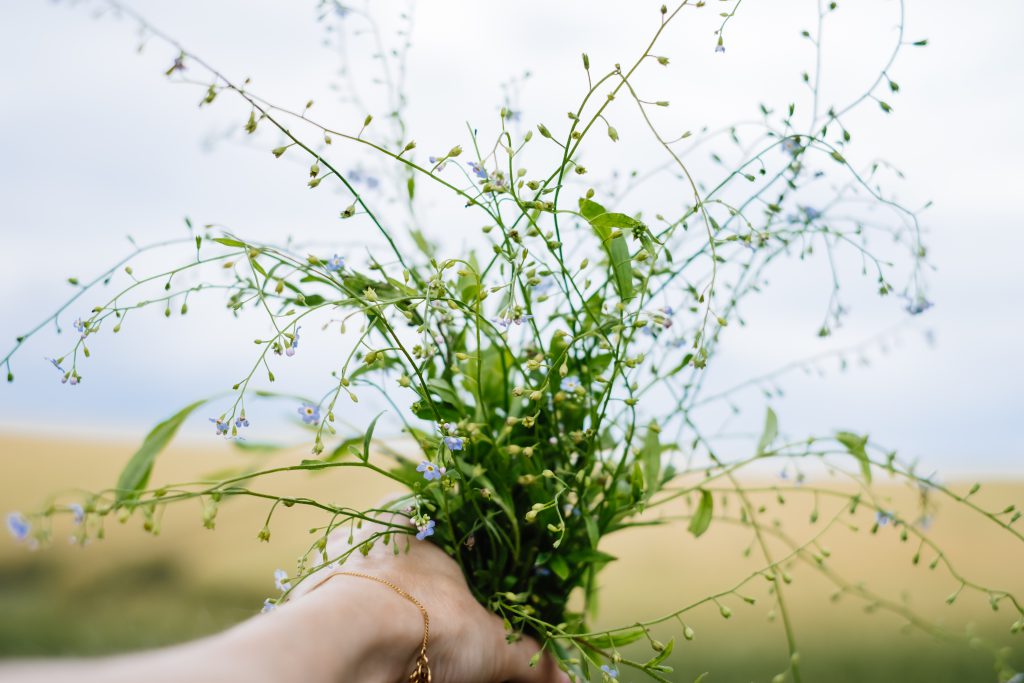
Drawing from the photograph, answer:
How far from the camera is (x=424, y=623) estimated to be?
2.40 ft

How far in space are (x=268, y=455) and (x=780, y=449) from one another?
0.56 meters

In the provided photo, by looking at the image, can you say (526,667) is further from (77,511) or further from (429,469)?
(77,511)

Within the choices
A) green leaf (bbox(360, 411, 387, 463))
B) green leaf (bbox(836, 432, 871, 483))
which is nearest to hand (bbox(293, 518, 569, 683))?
green leaf (bbox(360, 411, 387, 463))

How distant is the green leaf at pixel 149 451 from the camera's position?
0.75 meters

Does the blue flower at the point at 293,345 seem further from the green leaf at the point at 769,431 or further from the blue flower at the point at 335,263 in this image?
the green leaf at the point at 769,431

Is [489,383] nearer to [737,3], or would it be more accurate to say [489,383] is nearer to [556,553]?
[556,553]

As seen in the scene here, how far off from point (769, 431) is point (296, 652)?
1.72ft

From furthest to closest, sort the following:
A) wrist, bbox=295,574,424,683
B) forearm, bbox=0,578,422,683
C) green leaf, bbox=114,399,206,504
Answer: green leaf, bbox=114,399,206,504
wrist, bbox=295,574,424,683
forearm, bbox=0,578,422,683

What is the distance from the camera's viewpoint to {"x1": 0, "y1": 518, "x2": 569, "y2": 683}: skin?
508mm

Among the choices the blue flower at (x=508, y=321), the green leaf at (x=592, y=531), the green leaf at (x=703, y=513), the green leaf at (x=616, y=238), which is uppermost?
the green leaf at (x=616, y=238)

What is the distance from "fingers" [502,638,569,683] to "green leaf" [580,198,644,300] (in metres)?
0.37

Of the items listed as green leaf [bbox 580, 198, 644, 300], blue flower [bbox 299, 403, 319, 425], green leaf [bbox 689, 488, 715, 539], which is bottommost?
green leaf [bbox 689, 488, 715, 539]

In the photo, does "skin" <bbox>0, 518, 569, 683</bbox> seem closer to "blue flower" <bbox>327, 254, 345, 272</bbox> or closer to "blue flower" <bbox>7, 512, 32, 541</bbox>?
"blue flower" <bbox>7, 512, 32, 541</bbox>

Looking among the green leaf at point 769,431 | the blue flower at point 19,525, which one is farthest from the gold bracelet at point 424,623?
the green leaf at point 769,431
